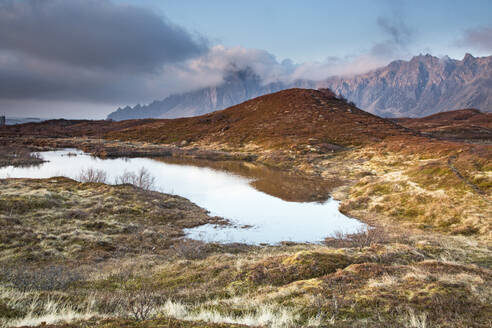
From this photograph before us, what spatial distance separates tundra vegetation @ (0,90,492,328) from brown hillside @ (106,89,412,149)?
139 ft

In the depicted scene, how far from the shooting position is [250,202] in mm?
38156

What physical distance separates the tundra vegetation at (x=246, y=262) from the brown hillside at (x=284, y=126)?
4244cm

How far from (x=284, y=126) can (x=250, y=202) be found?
3292 inches

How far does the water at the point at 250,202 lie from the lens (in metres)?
26.5

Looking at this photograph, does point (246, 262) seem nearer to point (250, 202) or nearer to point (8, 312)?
point (8, 312)

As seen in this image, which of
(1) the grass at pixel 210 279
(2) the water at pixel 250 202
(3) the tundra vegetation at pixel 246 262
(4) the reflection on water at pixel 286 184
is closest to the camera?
(1) the grass at pixel 210 279

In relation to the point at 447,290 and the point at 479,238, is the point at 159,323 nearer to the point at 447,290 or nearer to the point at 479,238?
the point at 447,290

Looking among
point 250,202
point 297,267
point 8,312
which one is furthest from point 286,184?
point 8,312

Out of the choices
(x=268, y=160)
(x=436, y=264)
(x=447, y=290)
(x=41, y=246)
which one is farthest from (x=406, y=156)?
(x=41, y=246)

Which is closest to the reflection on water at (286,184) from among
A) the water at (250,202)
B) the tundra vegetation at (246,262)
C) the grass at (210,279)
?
the water at (250,202)

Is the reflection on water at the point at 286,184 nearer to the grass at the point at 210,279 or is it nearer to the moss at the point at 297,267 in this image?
the grass at the point at 210,279

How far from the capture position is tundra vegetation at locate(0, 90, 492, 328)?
275 inches

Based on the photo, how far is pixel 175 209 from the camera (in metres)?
31.5

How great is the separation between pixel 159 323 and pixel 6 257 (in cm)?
1720
